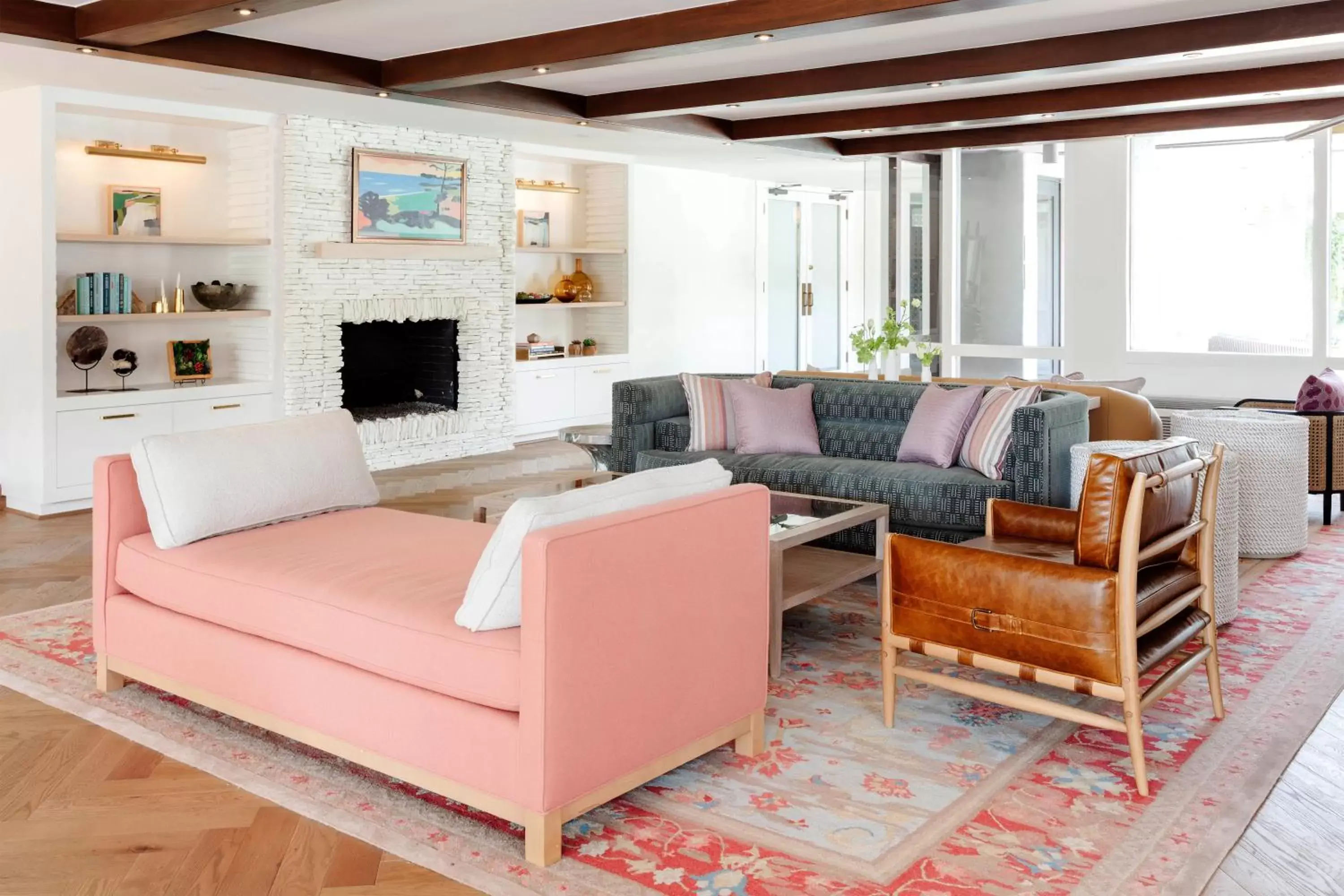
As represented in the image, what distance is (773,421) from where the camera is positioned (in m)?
6.05

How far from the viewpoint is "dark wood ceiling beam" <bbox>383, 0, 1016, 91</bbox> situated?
14.1ft

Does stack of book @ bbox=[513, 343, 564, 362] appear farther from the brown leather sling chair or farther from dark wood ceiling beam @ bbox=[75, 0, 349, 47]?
the brown leather sling chair

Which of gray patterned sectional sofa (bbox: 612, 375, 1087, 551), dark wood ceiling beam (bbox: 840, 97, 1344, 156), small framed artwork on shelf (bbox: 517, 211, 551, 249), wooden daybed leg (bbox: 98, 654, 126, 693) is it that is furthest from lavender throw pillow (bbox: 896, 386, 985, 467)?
small framed artwork on shelf (bbox: 517, 211, 551, 249)

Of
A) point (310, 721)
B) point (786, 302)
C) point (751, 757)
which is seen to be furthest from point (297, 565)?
point (786, 302)

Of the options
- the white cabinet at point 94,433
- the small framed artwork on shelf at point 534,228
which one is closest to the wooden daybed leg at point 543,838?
the white cabinet at point 94,433

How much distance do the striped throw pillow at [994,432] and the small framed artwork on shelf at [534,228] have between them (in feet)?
17.4

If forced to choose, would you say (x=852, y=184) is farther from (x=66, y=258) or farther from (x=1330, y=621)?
(x=1330, y=621)

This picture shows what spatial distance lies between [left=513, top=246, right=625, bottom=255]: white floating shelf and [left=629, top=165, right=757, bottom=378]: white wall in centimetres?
20

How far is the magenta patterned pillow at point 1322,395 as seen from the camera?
21.3 feet

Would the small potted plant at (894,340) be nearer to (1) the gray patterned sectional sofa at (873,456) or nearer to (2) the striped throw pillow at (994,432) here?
(1) the gray patterned sectional sofa at (873,456)

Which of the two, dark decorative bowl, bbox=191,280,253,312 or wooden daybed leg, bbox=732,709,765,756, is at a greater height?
dark decorative bowl, bbox=191,280,253,312

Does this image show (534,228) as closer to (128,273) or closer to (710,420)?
(128,273)

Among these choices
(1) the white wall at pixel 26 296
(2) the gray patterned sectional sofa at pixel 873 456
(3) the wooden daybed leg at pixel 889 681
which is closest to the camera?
(3) the wooden daybed leg at pixel 889 681

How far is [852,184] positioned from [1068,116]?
17.5ft
